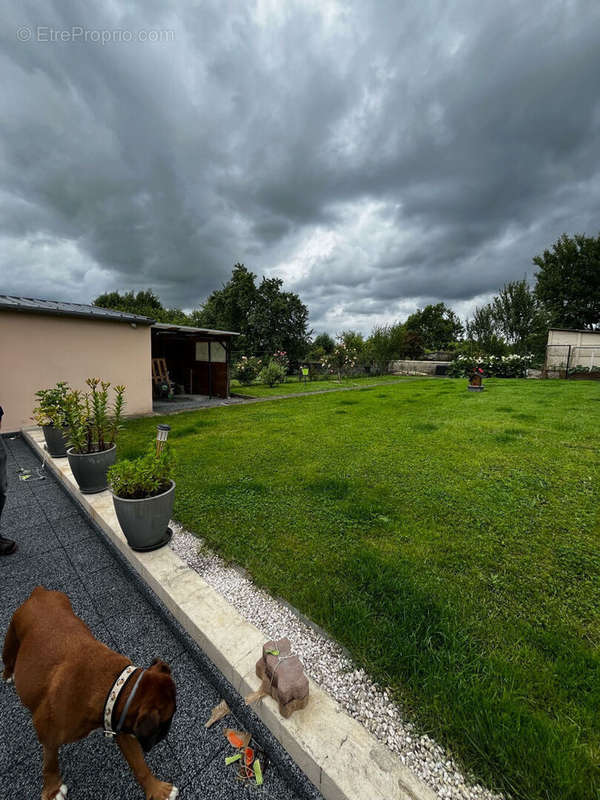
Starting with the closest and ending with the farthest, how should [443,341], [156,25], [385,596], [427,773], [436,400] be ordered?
[427,773]
[385,596]
[156,25]
[436,400]
[443,341]

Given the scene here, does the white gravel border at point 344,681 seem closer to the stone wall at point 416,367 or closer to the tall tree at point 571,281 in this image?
the stone wall at point 416,367

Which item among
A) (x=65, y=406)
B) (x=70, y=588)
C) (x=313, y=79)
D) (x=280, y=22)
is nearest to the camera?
(x=70, y=588)

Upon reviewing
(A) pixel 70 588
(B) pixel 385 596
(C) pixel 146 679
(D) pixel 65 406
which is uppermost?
(D) pixel 65 406

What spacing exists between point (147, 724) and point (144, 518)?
1297 millimetres

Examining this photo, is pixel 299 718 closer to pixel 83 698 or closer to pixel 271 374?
pixel 83 698

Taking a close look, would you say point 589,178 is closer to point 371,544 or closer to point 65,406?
point 371,544

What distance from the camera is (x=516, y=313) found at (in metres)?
25.9

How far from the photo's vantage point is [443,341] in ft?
131

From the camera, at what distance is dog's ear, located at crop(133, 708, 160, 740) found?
3.12 ft

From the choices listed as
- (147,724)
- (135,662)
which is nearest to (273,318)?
(135,662)

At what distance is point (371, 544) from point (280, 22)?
883 centimetres

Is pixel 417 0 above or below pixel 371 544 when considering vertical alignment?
above

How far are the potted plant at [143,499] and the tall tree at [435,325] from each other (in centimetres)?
4144

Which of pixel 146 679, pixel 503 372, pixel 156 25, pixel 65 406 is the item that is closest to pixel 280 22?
pixel 156 25
